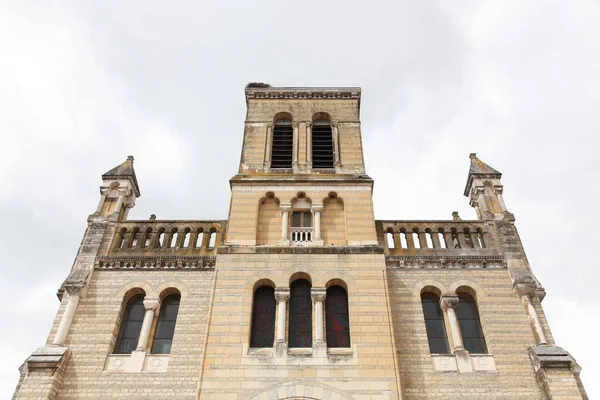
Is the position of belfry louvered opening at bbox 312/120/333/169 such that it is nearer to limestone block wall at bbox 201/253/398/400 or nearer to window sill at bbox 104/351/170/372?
limestone block wall at bbox 201/253/398/400

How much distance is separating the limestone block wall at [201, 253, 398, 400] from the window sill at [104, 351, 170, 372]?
195 centimetres

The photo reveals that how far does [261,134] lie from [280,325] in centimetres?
1018

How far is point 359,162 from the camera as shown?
2244 cm

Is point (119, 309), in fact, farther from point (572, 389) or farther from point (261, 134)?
point (572, 389)

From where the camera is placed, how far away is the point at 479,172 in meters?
22.3

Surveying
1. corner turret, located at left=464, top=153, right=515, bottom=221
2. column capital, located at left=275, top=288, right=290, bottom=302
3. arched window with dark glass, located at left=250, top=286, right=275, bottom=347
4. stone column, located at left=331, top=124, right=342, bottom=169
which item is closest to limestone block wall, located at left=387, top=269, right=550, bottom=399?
corner turret, located at left=464, top=153, right=515, bottom=221

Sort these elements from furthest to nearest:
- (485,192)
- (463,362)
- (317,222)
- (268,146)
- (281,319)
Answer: (268,146) < (485,192) < (317,222) < (281,319) < (463,362)

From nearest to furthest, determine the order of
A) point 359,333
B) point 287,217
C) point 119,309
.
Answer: point 359,333, point 119,309, point 287,217

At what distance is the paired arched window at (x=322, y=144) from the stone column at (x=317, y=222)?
10.0 feet

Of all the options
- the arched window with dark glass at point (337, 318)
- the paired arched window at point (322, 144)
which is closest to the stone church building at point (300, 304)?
the arched window with dark glass at point (337, 318)

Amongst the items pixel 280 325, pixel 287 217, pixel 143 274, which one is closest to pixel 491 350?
pixel 280 325

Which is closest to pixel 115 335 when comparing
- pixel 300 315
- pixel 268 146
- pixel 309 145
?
pixel 300 315

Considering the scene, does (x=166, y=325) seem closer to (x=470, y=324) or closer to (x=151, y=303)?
(x=151, y=303)

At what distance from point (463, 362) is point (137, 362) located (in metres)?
10.6
